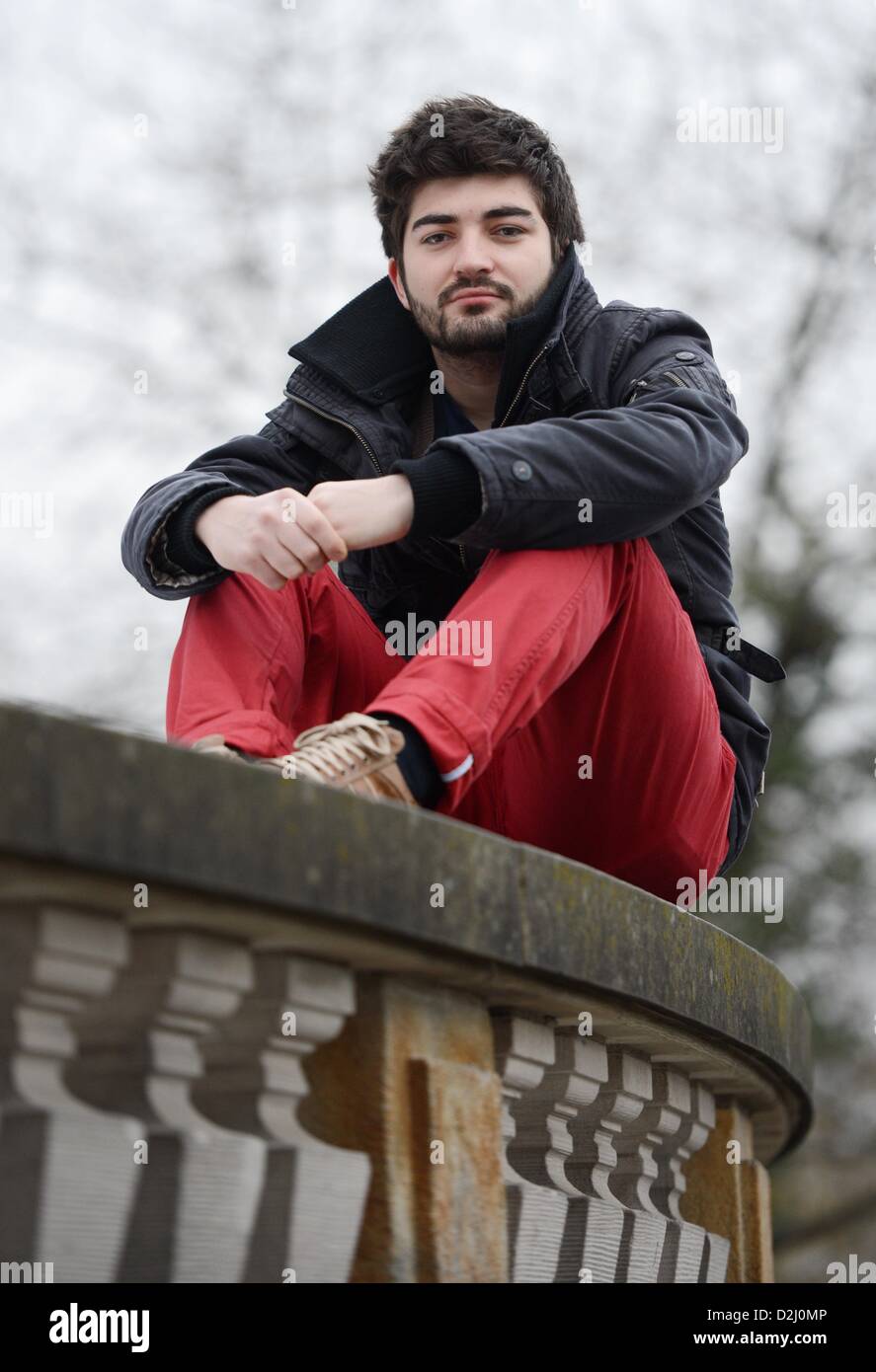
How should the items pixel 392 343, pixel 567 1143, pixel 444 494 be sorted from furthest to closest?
1. pixel 392 343
2. pixel 444 494
3. pixel 567 1143

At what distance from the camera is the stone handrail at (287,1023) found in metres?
1.41

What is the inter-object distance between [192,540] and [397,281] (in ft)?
2.89

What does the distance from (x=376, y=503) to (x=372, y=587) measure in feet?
2.12

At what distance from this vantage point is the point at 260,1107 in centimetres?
163

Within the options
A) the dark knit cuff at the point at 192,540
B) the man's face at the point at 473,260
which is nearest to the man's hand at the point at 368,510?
the dark knit cuff at the point at 192,540

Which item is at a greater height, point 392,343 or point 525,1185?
point 392,343

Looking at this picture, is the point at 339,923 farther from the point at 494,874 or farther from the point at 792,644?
the point at 792,644

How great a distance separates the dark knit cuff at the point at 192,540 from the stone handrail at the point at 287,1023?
2.67ft

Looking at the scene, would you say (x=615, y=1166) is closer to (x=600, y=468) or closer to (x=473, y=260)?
(x=600, y=468)

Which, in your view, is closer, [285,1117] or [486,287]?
[285,1117]

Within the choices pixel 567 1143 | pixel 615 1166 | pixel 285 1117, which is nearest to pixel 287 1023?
pixel 285 1117

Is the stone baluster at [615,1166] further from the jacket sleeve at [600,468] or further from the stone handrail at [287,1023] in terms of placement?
the jacket sleeve at [600,468]

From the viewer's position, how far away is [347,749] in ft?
6.75
